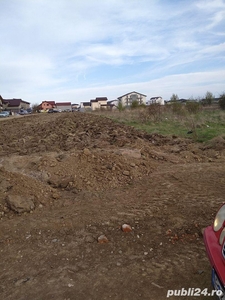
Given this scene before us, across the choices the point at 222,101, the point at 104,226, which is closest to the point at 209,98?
the point at 222,101

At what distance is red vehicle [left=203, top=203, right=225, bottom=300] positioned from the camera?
→ 5.40 ft

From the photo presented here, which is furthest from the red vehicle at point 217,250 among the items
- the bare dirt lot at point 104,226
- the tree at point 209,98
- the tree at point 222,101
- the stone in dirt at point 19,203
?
the tree at point 209,98

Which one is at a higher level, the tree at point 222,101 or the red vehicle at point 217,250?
the tree at point 222,101

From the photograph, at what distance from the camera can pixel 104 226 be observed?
3607 millimetres

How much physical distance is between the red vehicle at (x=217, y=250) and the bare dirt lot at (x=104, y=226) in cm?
60

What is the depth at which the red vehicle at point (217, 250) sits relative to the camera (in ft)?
5.40

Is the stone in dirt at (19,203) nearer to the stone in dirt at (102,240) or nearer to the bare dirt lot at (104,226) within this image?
the bare dirt lot at (104,226)

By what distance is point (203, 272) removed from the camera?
2502 millimetres

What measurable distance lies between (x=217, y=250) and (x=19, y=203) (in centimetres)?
335

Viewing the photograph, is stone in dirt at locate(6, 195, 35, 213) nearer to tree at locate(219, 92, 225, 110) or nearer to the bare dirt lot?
the bare dirt lot

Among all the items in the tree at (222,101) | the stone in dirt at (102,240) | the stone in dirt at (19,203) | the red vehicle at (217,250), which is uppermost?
the tree at (222,101)

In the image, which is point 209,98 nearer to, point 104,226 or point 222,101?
point 222,101

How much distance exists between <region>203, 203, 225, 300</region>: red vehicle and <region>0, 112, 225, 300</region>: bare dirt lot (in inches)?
23.7

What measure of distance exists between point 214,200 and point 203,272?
6.15 ft
